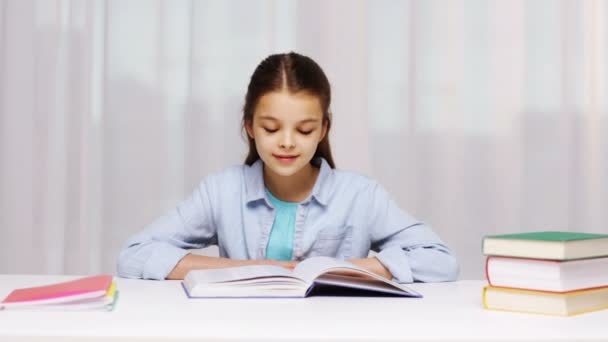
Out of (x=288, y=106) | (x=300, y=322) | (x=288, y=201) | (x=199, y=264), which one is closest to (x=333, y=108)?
(x=288, y=201)

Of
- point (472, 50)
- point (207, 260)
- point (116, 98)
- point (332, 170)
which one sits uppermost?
point (472, 50)

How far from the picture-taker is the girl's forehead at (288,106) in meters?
1.59

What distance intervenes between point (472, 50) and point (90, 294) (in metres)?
1.98

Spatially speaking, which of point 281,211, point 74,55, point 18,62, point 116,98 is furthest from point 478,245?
point 18,62

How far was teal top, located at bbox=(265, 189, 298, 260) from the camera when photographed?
5.66 feet

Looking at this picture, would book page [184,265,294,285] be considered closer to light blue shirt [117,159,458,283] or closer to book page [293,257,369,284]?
book page [293,257,369,284]

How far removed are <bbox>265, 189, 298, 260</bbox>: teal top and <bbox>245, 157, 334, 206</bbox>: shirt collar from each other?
48 mm

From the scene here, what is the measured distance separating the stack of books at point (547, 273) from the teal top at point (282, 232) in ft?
2.28

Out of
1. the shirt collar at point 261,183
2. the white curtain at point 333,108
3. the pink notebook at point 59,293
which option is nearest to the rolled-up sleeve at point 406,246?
the shirt collar at point 261,183

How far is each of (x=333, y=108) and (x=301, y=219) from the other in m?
0.96

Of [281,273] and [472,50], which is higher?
[472,50]

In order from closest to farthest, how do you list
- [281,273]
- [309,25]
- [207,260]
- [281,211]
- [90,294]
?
[90,294]
[281,273]
[207,260]
[281,211]
[309,25]

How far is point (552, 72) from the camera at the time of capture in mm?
2693

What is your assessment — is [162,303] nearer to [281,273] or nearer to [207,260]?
[281,273]
